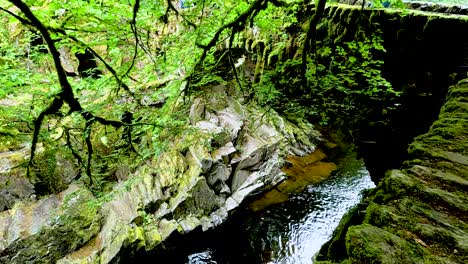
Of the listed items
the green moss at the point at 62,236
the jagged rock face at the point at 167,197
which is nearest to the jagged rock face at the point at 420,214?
the jagged rock face at the point at 167,197

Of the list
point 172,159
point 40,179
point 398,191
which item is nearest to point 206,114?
point 172,159

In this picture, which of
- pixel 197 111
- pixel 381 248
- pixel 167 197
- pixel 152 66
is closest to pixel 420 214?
pixel 381 248

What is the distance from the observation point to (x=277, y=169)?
13.9 meters

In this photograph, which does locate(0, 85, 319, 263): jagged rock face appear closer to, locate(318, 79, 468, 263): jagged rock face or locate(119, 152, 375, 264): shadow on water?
locate(119, 152, 375, 264): shadow on water

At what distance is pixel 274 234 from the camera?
11.0 m

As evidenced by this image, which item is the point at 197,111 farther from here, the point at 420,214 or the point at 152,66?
the point at 420,214

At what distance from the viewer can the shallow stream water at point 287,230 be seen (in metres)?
10.3

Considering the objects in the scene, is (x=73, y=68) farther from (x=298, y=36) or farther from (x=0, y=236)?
(x=298, y=36)

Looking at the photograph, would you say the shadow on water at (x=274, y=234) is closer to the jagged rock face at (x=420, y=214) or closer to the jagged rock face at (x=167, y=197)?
the jagged rock face at (x=167, y=197)

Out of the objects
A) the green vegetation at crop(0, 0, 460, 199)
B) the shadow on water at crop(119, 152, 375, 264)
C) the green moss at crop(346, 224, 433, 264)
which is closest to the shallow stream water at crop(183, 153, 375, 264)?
the shadow on water at crop(119, 152, 375, 264)

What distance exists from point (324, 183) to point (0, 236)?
486 inches

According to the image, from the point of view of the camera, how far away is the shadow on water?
10266 mm

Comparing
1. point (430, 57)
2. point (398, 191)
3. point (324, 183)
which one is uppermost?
point (430, 57)

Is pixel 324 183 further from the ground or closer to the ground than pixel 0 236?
closer to the ground
